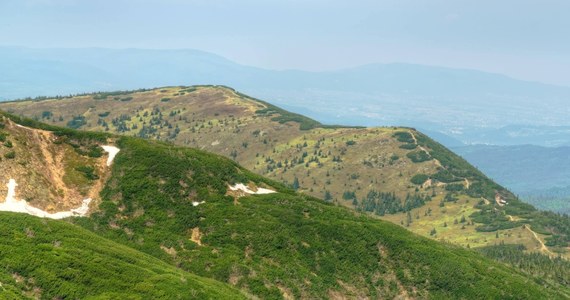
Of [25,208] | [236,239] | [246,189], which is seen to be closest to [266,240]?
[236,239]

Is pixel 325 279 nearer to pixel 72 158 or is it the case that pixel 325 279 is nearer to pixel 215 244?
pixel 215 244

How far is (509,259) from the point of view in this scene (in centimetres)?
14112

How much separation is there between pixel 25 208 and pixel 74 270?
26.0 m

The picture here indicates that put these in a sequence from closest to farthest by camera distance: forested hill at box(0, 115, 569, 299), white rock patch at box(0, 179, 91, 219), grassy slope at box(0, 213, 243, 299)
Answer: grassy slope at box(0, 213, 243, 299), forested hill at box(0, 115, 569, 299), white rock patch at box(0, 179, 91, 219)

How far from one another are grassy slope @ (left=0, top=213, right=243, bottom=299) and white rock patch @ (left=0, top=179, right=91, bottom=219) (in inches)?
545

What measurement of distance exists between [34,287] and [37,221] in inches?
469

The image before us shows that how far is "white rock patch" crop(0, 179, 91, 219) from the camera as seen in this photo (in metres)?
56.2

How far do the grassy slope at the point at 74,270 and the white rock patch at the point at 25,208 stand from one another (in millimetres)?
13848

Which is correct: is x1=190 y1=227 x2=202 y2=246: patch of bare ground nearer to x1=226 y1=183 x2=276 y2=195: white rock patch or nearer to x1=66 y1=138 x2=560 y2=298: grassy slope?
x1=66 y1=138 x2=560 y2=298: grassy slope

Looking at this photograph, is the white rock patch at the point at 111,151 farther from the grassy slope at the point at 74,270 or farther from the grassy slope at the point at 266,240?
the grassy slope at the point at 74,270

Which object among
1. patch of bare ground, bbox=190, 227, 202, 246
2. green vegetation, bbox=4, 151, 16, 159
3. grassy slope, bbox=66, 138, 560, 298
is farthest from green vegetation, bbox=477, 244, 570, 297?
green vegetation, bbox=4, 151, 16, 159

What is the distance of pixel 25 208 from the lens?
188 feet

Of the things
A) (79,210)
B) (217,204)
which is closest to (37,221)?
(79,210)

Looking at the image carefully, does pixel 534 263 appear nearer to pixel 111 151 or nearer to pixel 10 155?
pixel 111 151
